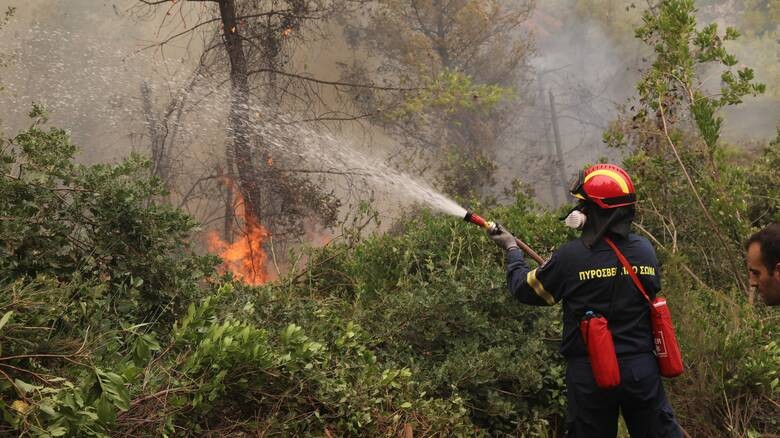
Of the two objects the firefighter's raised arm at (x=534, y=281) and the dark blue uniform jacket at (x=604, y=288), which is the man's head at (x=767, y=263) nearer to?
the dark blue uniform jacket at (x=604, y=288)

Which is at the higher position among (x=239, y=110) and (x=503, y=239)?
(x=239, y=110)

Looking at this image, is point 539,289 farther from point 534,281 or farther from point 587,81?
point 587,81

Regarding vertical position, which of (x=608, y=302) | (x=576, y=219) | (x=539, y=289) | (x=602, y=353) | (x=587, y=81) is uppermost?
(x=587, y=81)

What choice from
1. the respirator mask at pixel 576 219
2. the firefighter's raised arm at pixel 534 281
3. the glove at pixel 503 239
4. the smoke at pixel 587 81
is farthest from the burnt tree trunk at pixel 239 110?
the smoke at pixel 587 81

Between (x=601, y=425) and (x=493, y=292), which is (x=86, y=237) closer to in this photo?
(x=493, y=292)

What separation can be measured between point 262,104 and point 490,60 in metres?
→ 14.4

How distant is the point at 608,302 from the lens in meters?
3.29

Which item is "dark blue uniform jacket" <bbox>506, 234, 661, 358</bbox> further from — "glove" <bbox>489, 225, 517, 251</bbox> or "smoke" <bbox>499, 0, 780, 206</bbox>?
"smoke" <bbox>499, 0, 780, 206</bbox>

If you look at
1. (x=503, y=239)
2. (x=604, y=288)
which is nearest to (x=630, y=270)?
(x=604, y=288)

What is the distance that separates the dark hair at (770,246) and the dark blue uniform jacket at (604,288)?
65cm

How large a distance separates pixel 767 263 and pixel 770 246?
3.1 inches

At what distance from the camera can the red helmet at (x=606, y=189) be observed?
11.0 feet

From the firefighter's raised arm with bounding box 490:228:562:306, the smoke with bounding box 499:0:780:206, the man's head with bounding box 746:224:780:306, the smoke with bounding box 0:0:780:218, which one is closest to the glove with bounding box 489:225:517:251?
the firefighter's raised arm with bounding box 490:228:562:306

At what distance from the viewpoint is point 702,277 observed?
22.2 ft
